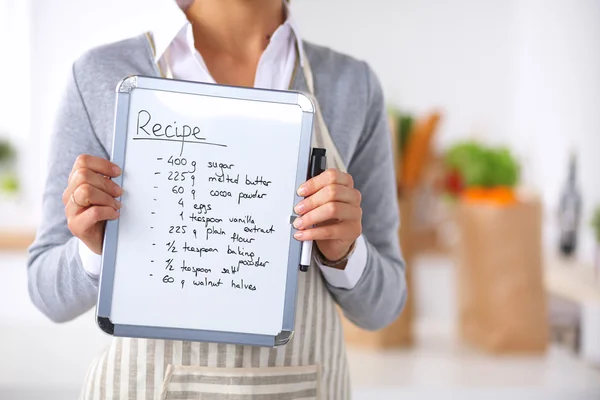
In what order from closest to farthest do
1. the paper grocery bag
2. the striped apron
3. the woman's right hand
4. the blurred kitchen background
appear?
the woman's right hand < the striped apron < the blurred kitchen background < the paper grocery bag

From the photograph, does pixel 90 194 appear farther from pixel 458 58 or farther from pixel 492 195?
pixel 458 58

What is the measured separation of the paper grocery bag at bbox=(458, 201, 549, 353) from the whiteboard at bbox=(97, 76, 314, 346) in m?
0.88

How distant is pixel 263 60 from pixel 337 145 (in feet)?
0.48

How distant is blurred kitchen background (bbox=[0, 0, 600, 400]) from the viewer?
147cm

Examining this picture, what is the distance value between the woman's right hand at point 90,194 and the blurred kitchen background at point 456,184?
1.80ft

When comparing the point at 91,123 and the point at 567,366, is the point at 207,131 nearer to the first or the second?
the point at 91,123

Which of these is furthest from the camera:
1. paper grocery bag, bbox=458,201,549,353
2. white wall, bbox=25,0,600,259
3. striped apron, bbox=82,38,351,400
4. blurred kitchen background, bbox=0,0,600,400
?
white wall, bbox=25,0,600,259

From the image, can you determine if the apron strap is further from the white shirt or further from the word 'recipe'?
the word 'recipe'

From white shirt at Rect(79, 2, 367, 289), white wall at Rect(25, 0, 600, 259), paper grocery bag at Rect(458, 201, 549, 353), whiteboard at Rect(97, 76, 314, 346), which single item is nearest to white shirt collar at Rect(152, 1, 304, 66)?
white shirt at Rect(79, 2, 367, 289)

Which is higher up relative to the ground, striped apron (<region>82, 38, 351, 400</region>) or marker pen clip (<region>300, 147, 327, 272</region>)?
marker pen clip (<region>300, 147, 327, 272</region>)

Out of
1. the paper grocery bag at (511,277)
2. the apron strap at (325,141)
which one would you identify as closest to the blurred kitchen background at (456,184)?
the paper grocery bag at (511,277)

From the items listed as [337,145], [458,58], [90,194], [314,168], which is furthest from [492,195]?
[458,58]

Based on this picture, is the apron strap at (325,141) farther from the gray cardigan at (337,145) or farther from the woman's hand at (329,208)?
the woman's hand at (329,208)

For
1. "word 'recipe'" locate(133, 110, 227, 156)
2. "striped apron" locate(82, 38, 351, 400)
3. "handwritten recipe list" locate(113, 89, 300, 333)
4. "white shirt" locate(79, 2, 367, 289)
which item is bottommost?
"striped apron" locate(82, 38, 351, 400)
